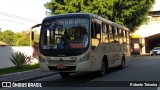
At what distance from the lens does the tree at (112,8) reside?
48344 mm

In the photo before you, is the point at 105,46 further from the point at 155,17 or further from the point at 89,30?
the point at 155,17

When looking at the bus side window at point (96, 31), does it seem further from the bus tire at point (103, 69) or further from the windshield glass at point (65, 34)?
the bus tire at point (103, 69)

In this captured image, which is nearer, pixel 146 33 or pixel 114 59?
pixel 114 59

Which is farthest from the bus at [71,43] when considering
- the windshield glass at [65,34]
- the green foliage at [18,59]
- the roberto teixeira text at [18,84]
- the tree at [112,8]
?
the tree at [112,8]

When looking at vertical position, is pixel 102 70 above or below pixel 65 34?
below

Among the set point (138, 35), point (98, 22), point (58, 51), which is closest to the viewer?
point (58, 51)

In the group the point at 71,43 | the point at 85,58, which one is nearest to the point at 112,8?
the point at 71,43

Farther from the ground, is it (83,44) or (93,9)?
(93,9)

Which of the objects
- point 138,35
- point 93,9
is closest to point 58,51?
point 93,9

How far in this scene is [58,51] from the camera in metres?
16.4

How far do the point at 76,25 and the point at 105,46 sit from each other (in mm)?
3177

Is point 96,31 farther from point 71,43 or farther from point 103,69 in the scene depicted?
point 103,69

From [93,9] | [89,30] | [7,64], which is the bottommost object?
[7,64]

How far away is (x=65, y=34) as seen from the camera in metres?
16.8
